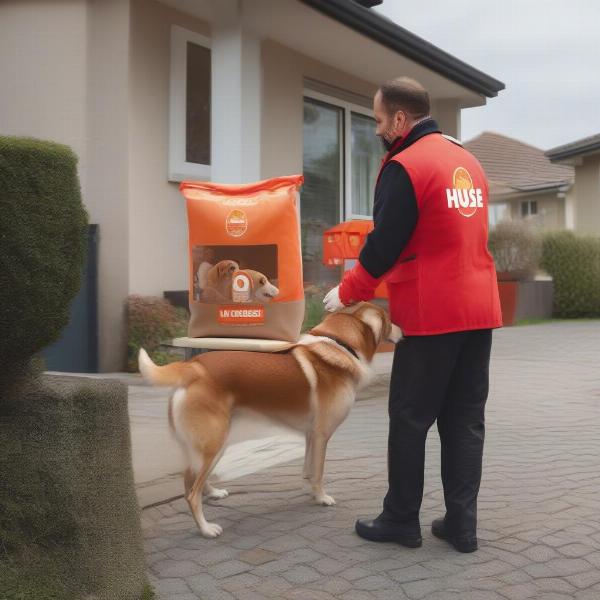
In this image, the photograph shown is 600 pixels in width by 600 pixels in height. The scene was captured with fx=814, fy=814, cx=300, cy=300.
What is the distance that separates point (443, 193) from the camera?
342cm

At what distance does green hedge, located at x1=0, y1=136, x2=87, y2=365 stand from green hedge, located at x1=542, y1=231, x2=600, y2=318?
17431mm

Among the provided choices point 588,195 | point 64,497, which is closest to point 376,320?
point 64,497

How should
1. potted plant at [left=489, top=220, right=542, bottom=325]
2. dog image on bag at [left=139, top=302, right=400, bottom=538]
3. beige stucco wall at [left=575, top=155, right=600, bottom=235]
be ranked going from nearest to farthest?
dog image on bag at [left=139, top=302, right=400, bottom=538], potted plant at [left=489, top=220, right=542, bottom=325], beige stucco wall at [left=575, top=155, right=600, bottom=235]

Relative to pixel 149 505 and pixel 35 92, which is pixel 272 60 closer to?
pixel 35 92

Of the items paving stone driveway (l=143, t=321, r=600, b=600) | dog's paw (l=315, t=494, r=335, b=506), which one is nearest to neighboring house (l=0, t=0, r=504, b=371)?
paving stone driveway (l=143, t=321, r=600, b=600)

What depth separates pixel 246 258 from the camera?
393 cm

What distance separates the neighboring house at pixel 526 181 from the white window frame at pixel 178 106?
19.0 m

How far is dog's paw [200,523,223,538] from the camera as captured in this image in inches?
147

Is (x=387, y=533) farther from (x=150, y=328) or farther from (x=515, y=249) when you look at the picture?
(x=515, y=249)

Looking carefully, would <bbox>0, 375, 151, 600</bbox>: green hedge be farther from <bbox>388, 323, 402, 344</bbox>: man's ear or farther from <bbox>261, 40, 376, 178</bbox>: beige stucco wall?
<bbox>261, 40, 376, 178</bbox>: beige stucco wall

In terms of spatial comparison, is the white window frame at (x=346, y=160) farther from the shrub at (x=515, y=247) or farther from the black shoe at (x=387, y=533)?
the black shoe at (x=387, y=533)

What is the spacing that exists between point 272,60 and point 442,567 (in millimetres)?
8070

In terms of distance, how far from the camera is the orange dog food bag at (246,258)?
392 cm

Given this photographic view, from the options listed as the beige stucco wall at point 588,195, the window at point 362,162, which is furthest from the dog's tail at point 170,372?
the beige stucco wall at point 588,195
